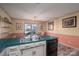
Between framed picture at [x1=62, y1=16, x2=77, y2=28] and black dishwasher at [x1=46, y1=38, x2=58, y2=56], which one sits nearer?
framed picture at [x1=62, y1=16, x2=77, y2=28]

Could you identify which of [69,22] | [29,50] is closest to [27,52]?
[29,50]

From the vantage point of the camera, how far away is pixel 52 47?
1.57m

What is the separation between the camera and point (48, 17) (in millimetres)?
1524

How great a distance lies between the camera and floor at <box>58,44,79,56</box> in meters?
1.47

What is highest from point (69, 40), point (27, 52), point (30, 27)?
point (30, 27)

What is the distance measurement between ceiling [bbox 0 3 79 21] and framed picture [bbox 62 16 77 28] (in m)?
0.12

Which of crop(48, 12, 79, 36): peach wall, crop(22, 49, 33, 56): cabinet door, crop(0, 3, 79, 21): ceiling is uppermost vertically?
crop(0, 3, 79, 21): ceiling

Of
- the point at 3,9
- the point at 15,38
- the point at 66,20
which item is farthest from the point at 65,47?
the point at 3,9

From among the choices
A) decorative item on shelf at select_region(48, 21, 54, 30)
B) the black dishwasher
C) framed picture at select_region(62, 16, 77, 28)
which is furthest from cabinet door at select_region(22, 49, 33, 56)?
framed picture at select_region(62, 16, 77, 28)

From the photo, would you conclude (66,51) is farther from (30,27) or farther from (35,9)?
(35,9)

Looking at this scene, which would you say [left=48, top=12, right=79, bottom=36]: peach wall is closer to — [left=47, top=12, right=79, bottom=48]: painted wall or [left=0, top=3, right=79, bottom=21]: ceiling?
[left=47, top=12, right=79, bottom=48]: painted wall

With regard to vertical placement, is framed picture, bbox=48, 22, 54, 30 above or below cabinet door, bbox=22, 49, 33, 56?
above

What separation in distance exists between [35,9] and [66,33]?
2.22 feet

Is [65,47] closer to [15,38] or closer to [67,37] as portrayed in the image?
[67,37]
